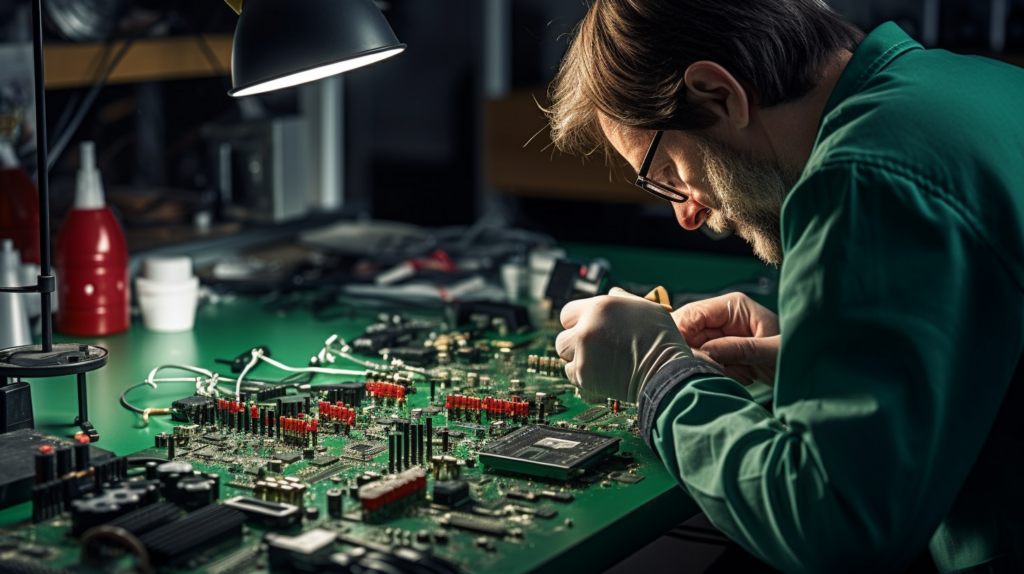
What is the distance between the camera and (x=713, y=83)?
126cm

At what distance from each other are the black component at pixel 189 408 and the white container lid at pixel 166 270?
1.81 ft

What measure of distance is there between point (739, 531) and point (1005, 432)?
1.03 feet

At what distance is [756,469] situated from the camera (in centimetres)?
110

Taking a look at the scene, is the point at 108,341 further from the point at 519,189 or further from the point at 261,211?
the point at 519,189

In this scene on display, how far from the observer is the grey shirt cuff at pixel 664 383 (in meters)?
1.26

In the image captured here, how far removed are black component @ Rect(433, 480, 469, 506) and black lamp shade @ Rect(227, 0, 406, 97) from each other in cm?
57

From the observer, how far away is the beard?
4.39 feet

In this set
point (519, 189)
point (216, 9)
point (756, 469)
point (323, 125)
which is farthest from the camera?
point (519, 189)

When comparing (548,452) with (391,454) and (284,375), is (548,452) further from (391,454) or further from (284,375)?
(284,375)

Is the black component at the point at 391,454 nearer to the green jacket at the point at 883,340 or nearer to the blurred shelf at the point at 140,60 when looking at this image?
the green jacket at the point at 883,340

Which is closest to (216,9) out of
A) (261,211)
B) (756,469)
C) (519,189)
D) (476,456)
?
(261,211)

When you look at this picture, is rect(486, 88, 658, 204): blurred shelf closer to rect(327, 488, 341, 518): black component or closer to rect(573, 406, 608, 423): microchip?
rect(573, 406, 608, 423): microchip

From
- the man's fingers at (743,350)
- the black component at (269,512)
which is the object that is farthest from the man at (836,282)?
the black component at (269,512)

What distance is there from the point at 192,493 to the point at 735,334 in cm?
83
